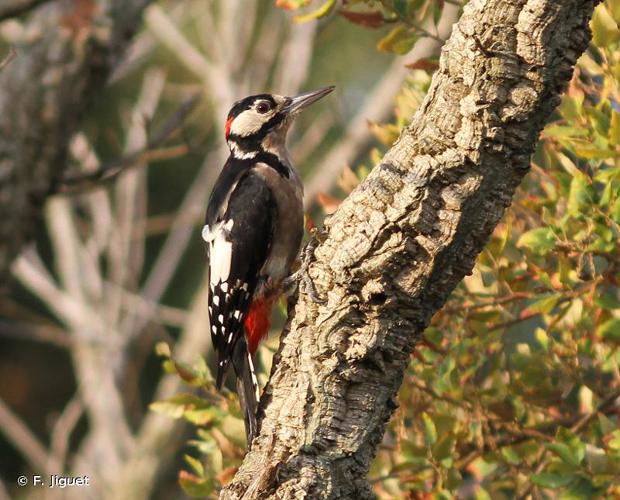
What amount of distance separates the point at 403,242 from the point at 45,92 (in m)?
3.38

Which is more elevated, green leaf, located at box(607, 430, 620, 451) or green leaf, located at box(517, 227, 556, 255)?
green leaf, located at box(517, 227, 556, 255)

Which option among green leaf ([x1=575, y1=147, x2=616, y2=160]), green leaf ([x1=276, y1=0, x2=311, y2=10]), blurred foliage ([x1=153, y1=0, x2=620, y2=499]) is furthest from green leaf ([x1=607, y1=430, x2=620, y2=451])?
green leaf ([x1=276, y1=0, x2=311, y2=10])

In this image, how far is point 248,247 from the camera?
4.62 m

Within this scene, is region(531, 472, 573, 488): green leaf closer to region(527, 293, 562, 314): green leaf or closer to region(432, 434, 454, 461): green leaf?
region(432, 434, 454, 461): green leaf

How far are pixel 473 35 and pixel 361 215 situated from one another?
543 millimetres

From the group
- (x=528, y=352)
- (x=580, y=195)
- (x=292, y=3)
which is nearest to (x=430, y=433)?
(x=528, y=352)

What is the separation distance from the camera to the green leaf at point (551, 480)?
3.05 metres

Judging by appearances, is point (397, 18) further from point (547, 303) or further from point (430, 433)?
point (430, 433)

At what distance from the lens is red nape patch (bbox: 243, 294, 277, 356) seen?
14.4 feet

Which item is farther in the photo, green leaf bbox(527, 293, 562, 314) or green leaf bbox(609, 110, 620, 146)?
green leaf bbox(527, 293, 562, 314)

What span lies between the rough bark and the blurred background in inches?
2.4

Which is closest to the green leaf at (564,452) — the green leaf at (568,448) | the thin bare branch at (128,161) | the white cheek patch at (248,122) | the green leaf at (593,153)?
the green leaf at (568,448)

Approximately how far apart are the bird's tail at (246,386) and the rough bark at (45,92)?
1777mm

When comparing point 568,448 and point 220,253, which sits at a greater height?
point 220,253
